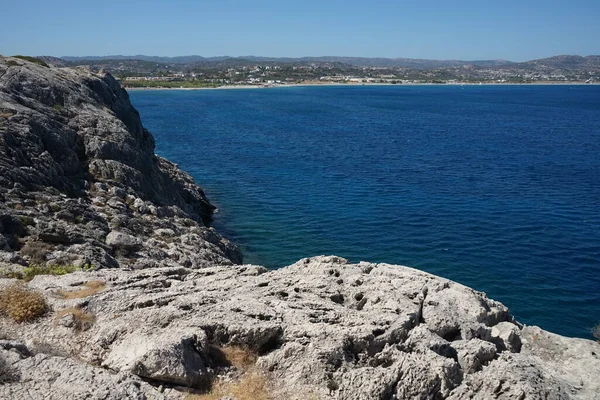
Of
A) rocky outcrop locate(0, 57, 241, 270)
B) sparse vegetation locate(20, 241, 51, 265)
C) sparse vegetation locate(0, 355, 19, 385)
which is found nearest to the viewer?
sparse vegetation locate(0, 355, 19, 385)

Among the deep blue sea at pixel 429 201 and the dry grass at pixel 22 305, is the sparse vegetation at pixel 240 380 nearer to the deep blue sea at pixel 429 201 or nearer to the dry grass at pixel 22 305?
the dry grass at pixel 22 305

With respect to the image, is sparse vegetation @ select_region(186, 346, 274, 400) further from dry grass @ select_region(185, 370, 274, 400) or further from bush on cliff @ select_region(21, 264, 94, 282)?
bush on cliff @ select_region(21, 264, 94, 282)

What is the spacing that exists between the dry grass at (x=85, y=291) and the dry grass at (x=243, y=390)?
7548 mm

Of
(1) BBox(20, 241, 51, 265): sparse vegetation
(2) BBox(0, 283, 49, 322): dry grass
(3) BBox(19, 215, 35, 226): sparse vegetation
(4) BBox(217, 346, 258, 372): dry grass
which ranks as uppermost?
(2) BBox(0, 283, 49, 322): dry grass

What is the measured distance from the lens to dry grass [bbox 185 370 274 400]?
14.9m

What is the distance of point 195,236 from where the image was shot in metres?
42.8

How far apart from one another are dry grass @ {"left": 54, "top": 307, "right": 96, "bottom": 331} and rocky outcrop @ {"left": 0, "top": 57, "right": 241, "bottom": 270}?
760 centimetres

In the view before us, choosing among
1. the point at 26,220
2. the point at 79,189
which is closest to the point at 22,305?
the point at 26,220

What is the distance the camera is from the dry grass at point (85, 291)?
64.5ft

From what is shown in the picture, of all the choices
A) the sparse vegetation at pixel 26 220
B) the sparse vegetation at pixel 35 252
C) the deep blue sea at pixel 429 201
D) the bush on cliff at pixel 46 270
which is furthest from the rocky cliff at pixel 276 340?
the deep blue sea at pixel 429 201

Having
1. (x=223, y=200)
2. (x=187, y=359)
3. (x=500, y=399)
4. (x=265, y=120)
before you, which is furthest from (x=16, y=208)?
(x=265, y=120)

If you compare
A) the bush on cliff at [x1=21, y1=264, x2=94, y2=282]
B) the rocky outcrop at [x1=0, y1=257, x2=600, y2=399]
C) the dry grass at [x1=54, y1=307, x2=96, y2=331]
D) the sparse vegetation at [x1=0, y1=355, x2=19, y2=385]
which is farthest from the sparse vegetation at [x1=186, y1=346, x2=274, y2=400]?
the bush on cliff at [x1=21, y1=264, x2=94, y2=282]

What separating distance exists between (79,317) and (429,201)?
5752cm

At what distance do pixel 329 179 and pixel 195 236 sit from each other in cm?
4155
